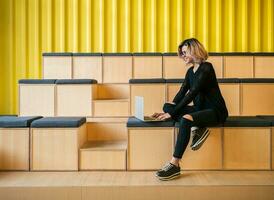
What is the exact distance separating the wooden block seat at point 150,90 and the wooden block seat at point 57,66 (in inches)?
34.4

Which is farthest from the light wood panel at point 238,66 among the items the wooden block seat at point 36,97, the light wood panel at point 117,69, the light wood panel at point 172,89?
the wooden block seat at point 36,97

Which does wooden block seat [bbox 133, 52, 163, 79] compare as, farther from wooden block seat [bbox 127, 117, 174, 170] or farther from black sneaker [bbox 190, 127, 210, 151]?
black sneaker [bbox 190, 127, 210, 151]

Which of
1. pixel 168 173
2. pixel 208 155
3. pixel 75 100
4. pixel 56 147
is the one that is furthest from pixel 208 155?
pixel 75 100

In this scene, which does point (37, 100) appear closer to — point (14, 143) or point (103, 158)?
point (14, 143)

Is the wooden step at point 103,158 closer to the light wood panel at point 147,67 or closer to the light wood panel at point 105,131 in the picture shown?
the light wood panel at point 105,131

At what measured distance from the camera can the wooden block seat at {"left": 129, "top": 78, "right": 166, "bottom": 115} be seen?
2.79m

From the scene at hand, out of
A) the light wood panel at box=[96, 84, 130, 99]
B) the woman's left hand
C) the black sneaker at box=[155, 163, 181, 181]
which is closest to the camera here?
the black sneaker at box=[155, 163, 181, 181]

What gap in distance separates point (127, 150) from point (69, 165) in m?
0.41

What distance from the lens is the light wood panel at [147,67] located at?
337 centimetres

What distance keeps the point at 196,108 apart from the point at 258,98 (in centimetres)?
77

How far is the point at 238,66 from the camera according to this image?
11.1 ft

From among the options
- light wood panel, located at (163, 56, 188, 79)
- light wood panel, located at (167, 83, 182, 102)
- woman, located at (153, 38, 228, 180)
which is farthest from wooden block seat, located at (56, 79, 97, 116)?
light wood panel, located at (163, 56, 188, 79)

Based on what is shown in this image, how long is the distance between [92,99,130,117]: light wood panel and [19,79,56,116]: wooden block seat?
360mm

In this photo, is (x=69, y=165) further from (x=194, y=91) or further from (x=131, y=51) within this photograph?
(x=131, y=51)
